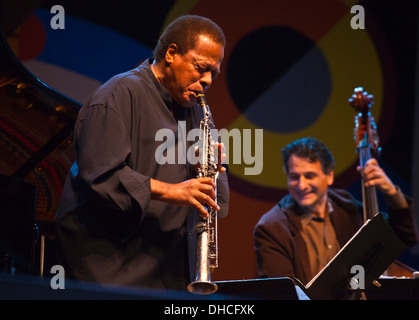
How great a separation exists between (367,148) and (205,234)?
5.93 feet

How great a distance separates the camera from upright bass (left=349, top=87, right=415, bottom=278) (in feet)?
11.0

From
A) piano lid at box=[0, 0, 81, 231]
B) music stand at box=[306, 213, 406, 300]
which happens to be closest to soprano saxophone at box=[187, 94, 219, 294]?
music stand at box=[306, 213, 406, 300]

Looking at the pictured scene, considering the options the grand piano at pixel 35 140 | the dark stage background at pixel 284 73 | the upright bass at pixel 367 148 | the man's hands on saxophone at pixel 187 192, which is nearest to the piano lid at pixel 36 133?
the grand piano at pixel 35 140

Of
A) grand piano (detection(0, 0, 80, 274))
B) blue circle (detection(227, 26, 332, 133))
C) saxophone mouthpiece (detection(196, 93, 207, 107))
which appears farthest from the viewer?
blue circle (detection(227, 26, 332, 133))

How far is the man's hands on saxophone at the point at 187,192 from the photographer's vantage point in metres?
1.83

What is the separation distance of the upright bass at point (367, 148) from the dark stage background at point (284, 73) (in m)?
0.92

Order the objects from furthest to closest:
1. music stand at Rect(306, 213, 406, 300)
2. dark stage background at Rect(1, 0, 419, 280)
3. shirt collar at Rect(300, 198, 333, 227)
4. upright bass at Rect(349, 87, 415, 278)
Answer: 1. dark stage background at Rect(1, 0, 419, 280)
2. shirt collar at Rect(300, 198, 333, 227)
3. upright bass at Rect(349, 87, 415, 278)
4. music stand at Rect(306, 213, 406, 300)

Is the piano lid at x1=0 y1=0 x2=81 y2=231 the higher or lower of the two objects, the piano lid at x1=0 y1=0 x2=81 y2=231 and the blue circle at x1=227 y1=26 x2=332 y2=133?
the lower

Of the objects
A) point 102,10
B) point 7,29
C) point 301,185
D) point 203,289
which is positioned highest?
point 102,10

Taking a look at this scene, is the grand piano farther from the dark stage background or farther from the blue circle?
the blue circle

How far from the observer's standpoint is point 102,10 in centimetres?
412
